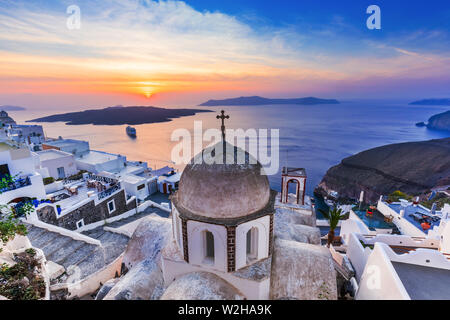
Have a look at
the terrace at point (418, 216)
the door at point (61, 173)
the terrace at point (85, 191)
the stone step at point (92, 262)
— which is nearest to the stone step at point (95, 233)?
the terrace at point (85, 191)

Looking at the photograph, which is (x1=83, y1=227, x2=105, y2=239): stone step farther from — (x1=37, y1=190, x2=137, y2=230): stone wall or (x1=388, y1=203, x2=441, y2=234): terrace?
(x1=388, y1=203, x2=441, y2=234): terrace

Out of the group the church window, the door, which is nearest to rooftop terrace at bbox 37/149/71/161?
the door

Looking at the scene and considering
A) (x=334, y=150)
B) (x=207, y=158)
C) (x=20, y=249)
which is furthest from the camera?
(x=334, y=150)

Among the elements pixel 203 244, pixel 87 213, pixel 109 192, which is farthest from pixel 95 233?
pixel 203 244

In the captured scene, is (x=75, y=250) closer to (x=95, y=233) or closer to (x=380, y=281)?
(x=95, y=233)

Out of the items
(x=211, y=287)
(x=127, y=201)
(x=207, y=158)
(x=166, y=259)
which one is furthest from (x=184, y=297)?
(x=127, y=201)

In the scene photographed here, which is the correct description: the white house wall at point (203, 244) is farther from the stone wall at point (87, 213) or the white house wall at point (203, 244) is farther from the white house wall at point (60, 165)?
the white house wall at point (60, 165)
